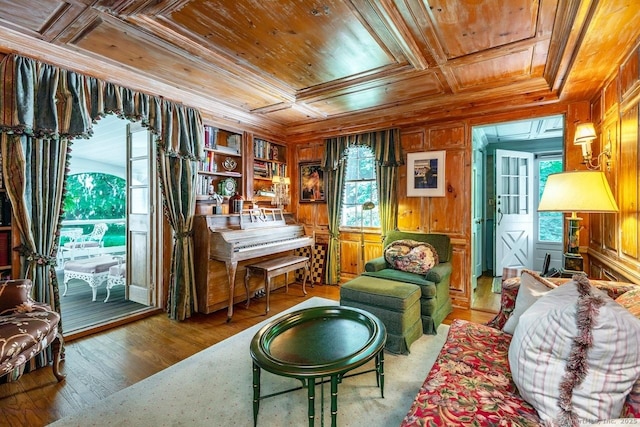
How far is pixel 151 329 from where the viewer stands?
3.04m

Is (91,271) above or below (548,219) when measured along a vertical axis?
below

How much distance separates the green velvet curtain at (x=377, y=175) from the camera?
4.13 meters

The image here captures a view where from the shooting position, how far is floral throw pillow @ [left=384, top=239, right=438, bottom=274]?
130 inches

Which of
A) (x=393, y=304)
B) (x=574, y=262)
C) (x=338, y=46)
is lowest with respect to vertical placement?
(x=393, y=304)

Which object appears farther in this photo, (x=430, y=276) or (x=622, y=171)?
(x=430, y=276)

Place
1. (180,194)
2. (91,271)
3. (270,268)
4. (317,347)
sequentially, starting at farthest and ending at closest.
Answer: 1. (91,271)
2. (270,268)
3. (180,194)
4. (317,347)

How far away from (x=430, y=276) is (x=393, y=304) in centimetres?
71

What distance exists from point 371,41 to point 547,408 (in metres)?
2.50

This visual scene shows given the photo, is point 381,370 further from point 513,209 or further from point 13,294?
point 513,209

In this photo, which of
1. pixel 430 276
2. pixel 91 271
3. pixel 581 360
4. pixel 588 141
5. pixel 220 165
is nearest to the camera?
pixel 581 360

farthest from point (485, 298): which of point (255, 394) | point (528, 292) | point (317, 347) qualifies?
point (255, 394)

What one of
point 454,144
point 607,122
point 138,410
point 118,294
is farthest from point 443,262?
point 118,294

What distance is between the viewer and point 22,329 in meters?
1.84

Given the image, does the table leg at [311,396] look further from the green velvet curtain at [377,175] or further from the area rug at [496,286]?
the area rug at [496,286]
